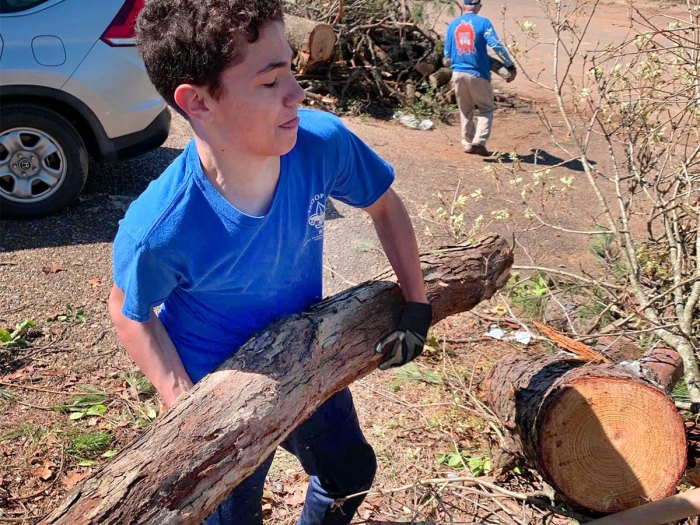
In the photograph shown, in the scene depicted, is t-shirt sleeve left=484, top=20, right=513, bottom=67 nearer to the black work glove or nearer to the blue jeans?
the black work glove

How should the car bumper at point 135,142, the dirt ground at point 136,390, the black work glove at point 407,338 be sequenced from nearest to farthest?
the black work glove at point 407,338 → the dirt ground at point 136,390 → the car bumper at point 135,142

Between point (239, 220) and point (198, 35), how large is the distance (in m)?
0.48

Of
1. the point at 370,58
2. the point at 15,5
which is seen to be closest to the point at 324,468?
the point at 15,5

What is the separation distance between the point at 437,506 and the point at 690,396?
4.20 ft

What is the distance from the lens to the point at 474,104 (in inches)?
340

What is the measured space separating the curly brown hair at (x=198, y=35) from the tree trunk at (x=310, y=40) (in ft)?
24.3

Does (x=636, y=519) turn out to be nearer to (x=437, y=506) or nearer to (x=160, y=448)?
(x=437, y=506)

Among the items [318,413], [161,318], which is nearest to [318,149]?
[161,318]

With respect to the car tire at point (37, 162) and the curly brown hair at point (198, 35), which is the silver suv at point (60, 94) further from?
the curly brown hair at point (198, 35)

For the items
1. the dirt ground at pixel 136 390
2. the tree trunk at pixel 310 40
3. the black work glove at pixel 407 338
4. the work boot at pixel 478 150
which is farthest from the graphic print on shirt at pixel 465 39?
the black work glove at pixel 407 338

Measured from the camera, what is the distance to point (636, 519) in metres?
2.61

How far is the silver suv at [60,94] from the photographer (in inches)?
205

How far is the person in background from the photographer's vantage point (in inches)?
330

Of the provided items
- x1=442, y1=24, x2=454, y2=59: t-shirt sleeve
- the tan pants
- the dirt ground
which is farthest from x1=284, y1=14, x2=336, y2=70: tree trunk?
the dirt ground
